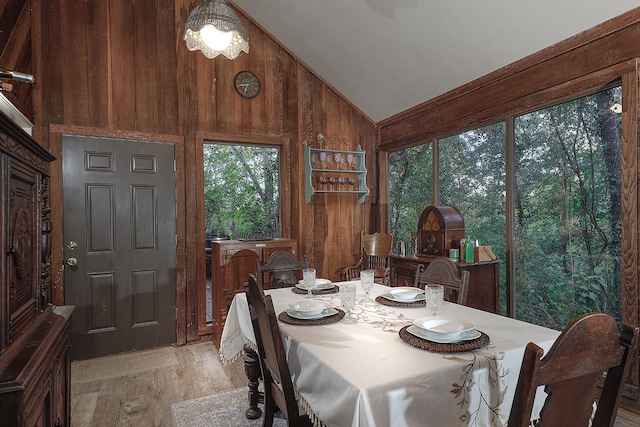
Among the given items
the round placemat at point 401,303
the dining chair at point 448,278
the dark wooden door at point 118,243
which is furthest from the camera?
the dark wooden door at point 118,243

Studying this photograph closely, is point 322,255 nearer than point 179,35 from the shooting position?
No

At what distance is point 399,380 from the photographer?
1.13 m

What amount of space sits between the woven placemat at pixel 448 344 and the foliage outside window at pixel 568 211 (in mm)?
1730

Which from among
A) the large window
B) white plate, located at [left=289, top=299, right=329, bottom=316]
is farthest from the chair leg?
the large window

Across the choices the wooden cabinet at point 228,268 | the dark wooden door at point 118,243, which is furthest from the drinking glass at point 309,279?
the dark wooden door at point 118,243

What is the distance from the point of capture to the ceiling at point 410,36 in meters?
2.58

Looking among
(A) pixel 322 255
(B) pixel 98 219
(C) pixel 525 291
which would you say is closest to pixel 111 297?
(B) pixel 98 219

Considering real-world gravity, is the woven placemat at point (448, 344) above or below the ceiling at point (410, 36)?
below

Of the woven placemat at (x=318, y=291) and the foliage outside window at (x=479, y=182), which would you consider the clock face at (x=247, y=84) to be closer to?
the foliage outside window at (x=479, y=182)

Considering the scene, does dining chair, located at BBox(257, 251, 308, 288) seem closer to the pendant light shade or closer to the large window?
the pendant light shade

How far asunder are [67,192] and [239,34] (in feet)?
7.30

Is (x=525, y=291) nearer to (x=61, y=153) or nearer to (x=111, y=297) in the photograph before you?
(x=111, y=297)

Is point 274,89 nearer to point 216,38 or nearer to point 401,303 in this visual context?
point 216,38

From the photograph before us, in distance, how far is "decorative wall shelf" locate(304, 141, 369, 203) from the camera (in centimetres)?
433
